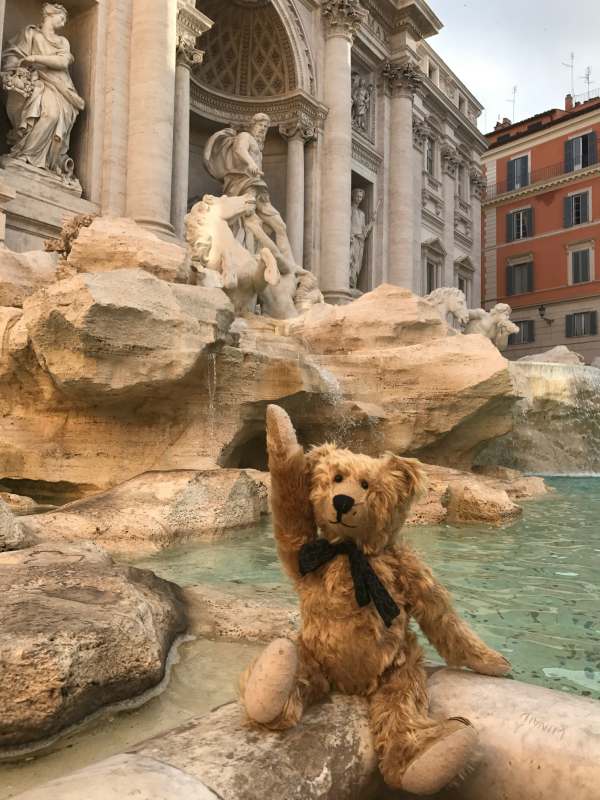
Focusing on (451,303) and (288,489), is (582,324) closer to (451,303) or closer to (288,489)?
(451,303)

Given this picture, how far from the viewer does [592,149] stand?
28688 mm

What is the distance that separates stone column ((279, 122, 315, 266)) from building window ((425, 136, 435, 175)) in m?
8.76

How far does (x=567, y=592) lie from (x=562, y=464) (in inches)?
358

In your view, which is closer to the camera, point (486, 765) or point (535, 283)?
point (486, 765)

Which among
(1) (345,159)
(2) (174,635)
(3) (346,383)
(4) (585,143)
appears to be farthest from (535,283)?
(2) (174,635)

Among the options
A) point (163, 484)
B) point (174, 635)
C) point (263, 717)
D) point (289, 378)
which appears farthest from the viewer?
point (289, 378)

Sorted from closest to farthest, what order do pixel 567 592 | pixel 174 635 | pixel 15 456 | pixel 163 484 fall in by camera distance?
pixel 174 635 < pixel 567 592 < pixel 163 484 < pixel 15 456

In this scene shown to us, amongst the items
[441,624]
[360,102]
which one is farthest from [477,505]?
[360,102]

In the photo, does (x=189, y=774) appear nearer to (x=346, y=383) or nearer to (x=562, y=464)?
(x=346, y=383)

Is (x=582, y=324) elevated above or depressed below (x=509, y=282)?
below

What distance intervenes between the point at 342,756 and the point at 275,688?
19cm

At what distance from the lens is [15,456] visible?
5559 mm

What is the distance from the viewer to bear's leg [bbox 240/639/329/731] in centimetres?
136

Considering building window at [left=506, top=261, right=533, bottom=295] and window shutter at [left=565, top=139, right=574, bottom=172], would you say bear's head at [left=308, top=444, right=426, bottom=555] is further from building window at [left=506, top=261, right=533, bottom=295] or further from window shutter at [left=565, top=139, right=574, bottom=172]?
window shutter at [left=565, top=139, right=574, bottom=172]
